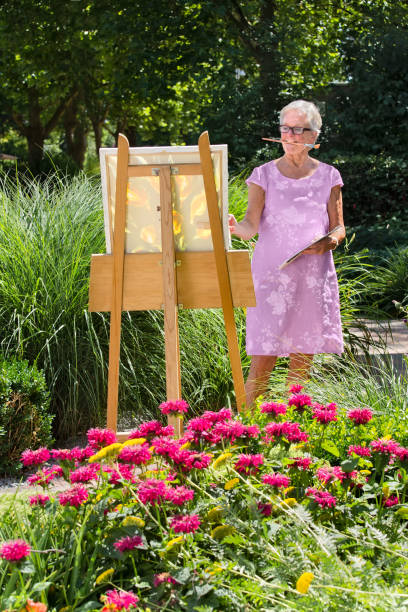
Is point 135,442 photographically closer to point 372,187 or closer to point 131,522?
point 131,522

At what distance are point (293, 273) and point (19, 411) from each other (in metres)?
1.63

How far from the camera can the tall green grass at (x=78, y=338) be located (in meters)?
4.69

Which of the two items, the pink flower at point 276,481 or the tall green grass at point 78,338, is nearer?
the pink flower at point 276,481

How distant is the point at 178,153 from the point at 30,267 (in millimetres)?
1513

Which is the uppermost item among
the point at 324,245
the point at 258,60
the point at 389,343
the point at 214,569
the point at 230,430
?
the point at 258,60

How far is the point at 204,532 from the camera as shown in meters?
2.31

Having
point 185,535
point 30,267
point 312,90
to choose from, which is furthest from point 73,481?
point 312,90

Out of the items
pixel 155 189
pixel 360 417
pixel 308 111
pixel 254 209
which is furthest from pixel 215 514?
pixel 308 111

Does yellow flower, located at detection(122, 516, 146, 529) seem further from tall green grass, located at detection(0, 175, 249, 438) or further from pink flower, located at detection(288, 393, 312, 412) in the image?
tall green grass, located at detection(0, 175, 249, 438)

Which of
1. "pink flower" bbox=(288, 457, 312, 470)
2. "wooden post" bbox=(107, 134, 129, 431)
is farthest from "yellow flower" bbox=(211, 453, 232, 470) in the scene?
"wooden post" bbox=(107, 134, 129, 431)

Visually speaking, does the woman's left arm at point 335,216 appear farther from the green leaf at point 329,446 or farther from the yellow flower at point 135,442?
the yellow flower at point 135,442

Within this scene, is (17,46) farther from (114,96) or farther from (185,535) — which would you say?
(185,535)

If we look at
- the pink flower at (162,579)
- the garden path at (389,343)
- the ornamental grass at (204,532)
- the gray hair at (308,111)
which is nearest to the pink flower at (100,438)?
the ornamental grass at (204,532)

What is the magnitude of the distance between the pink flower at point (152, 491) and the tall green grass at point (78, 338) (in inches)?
94.4
